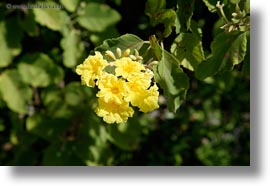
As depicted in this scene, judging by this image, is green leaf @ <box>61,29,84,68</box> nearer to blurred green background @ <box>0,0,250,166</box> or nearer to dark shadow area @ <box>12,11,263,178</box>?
blurred green background @ <box>0,0,250,166</box>

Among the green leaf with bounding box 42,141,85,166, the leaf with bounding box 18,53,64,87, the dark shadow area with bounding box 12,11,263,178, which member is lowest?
the green leaf with bounding box 42,141,85,166

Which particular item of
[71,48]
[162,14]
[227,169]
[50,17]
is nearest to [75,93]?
[71,48]

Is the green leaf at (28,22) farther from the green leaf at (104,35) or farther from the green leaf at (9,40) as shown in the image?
the green leaf at (104,35)

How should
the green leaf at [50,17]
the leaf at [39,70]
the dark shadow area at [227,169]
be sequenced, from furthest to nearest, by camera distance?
the leaf at [39,70], the green leaf at [50,17], the dark shadow area at [227,169]

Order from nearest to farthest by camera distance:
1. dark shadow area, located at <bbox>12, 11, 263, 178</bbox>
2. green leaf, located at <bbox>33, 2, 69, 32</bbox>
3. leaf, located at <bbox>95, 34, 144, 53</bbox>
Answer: leaf, located at <bbox>95, 34, 144, 53</bbox> → dark shadow area, located at <bbox>12, 11, 263, 178</bbox> → green leaf, located at <bbox>33, 2, 69, 32</bbox>

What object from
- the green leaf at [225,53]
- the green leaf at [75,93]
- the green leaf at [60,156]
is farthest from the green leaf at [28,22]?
the green leaf at [225,53]

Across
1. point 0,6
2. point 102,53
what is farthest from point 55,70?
point 102,53

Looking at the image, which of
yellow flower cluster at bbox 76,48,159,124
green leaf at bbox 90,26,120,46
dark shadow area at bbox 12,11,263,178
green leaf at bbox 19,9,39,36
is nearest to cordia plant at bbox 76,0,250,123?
yellow flower cluster at bbox 76,48,159,124
